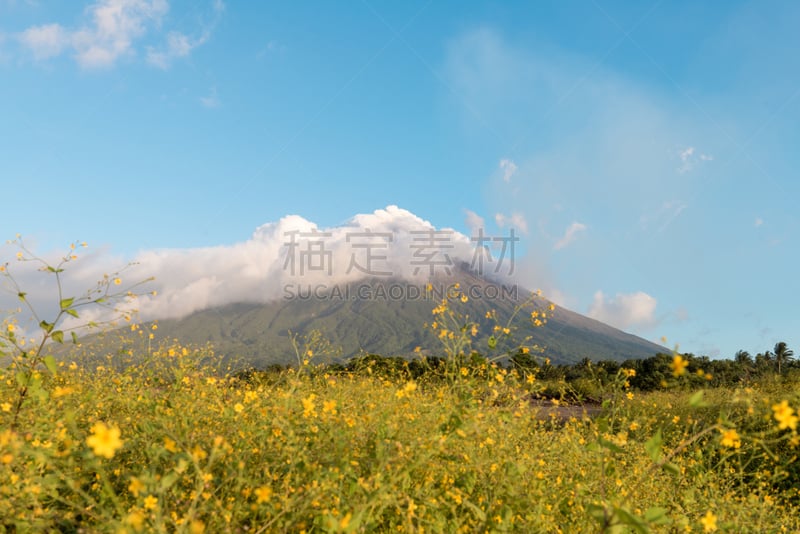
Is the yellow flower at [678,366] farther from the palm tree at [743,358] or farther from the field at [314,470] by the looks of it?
the palm tree at [743,358]

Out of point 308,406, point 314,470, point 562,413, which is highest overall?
point 308,406

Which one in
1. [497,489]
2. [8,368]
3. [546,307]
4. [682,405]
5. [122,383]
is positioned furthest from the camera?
[682,405]

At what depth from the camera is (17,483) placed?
2.97 meters

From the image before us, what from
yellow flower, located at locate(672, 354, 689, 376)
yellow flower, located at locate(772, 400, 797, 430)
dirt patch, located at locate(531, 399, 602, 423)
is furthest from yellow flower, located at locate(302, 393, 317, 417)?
dirt patch, located at locate(531, 399, 602, 423)

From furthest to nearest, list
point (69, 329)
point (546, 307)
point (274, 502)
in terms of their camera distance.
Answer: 1. point (546, 307)
2. point (69, 329)
3. point (274, 502)

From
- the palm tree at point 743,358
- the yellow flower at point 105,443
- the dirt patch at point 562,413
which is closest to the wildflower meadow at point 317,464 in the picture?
the yellow flower at point 105,443

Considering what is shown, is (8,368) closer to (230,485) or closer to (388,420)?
(230,485)

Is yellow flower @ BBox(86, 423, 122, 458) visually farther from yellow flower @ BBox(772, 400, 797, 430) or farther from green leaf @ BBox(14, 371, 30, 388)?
yellow flower @ BBox(772, 400, 797, 430)

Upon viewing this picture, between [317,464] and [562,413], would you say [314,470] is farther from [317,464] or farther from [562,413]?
[562,413]

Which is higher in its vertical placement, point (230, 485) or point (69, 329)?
point (69, 329)

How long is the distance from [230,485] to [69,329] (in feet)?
6.34

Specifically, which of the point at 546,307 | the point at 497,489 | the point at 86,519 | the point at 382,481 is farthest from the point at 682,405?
the point at 86,519

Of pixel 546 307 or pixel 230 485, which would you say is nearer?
pixel 230 485

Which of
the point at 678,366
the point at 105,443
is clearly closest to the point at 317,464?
the point at 105,443
